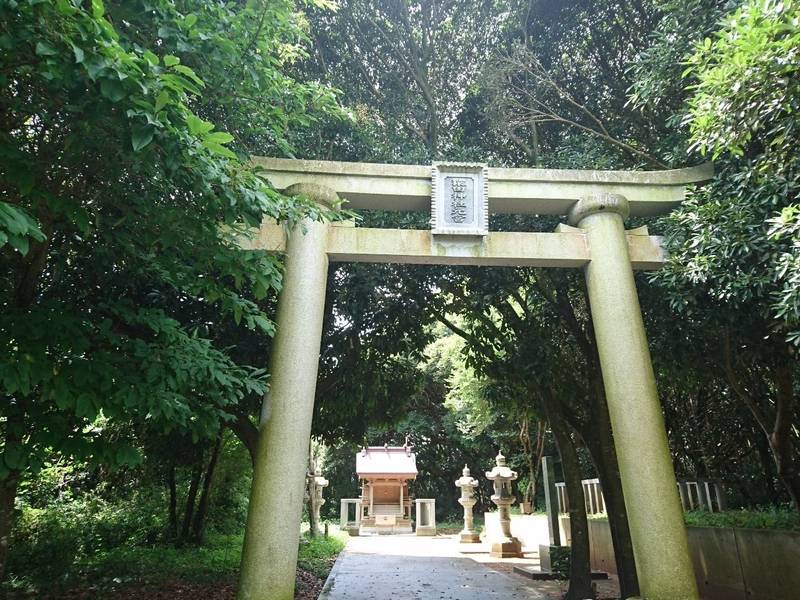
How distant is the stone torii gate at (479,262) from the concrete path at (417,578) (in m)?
3.83

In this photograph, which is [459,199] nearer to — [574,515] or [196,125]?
[196,125]

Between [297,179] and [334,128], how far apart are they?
6.98 ft

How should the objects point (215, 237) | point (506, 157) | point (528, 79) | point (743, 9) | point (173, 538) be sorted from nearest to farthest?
1. point (215, 237)
2. point (743, 9)
3. point (528, 79)
4. point (506, 157)
5. point (173, 538)

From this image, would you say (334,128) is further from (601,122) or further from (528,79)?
(601,122)

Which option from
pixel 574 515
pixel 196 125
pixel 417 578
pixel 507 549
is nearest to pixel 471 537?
pixel 507 549

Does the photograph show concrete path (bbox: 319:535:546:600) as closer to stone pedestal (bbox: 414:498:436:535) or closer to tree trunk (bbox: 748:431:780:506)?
tree trunk (bbox: 748:431:780:506)

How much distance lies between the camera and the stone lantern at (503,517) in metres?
13.9

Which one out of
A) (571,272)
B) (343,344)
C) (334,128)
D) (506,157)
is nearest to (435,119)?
(506,157)

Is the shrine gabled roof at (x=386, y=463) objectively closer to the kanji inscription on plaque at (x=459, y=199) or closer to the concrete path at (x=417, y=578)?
the concrete path at (x=417, y=578)

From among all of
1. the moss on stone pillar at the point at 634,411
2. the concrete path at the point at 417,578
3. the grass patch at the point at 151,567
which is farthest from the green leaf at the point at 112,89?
the concrete path at the point at 417,578

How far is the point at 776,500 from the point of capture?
945 cm

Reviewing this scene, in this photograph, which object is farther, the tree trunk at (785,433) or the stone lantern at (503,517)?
the stone lantern at (503,517)

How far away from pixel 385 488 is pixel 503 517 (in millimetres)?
10174

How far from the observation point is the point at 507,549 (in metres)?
13.9
